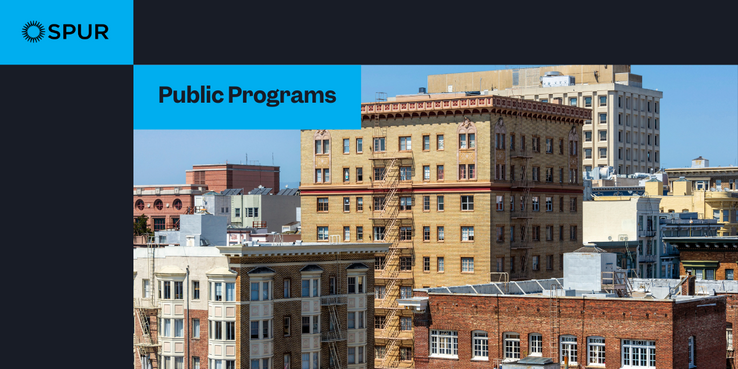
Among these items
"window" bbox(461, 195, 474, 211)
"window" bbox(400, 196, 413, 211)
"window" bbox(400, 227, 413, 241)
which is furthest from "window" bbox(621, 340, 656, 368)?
"window" bbox(400, 196, 413, 211)

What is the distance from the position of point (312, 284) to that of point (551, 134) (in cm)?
3884

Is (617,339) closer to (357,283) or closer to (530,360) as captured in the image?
(530,360)

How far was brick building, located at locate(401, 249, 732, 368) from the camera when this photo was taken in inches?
2370

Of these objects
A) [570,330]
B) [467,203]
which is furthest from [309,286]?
[467,203]

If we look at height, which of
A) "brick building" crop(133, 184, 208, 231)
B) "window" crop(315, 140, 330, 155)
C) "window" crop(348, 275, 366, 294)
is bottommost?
"window" crop(348, 275, 366, 294)

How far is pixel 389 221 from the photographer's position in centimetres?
10675

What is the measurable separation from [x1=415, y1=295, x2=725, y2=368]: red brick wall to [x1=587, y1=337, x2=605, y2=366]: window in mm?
302

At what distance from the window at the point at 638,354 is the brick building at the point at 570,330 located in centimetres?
5

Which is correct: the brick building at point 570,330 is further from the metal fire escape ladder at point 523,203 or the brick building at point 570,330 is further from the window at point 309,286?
the metal fire escape ladder at point 523,203

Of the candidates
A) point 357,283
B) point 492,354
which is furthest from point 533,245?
point 492,354

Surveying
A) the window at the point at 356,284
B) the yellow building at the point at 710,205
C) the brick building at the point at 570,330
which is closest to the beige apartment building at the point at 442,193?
the window at the point at 356,284

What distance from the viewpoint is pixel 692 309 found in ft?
202

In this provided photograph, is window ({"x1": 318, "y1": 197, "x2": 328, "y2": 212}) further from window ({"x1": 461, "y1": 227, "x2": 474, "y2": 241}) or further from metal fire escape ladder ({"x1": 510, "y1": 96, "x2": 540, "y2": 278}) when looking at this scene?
metal fire escape ladder ({"x1": 510, "y1": 96, "x2": 540, "y2": 278})

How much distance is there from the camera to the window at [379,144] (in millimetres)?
107438
